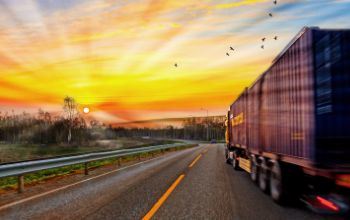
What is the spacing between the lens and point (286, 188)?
8.24 metres

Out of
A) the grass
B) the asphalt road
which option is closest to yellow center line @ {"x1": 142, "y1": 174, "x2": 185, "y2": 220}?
the asphalt road

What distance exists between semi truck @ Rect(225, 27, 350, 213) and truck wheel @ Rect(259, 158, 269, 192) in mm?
940

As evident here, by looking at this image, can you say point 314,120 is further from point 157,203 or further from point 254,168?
point 254,168

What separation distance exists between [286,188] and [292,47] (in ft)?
9.61

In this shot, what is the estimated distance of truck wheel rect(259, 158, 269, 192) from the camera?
397 inches

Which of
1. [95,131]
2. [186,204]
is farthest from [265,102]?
[95,131]

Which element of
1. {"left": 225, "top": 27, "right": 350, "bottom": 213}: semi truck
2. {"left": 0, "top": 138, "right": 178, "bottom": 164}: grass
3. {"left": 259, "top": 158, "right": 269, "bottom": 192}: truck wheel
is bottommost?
{"left": 0, "top": 138, "right": 178, "bottom": 164}: grass

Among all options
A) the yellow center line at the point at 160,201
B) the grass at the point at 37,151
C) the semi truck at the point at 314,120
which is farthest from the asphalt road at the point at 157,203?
the grass at the point at 37,151

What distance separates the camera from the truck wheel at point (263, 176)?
33.1 feet

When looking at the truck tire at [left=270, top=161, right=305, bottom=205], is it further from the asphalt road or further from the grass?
the grass

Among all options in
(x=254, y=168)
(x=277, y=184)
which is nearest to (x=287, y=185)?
(x=277, y=184)

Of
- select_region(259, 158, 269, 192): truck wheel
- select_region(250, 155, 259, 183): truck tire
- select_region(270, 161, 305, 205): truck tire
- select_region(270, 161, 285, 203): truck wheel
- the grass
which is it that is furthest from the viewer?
the grass

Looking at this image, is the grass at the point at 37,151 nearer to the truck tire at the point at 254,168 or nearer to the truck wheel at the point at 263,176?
the truck tire at the point at 254,168

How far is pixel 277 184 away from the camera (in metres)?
8.75
